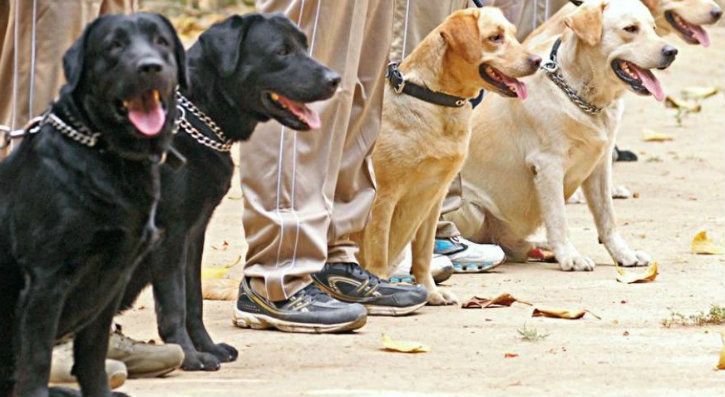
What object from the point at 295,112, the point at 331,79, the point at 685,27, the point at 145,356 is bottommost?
the point at 145,356

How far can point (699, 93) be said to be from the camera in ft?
38.2

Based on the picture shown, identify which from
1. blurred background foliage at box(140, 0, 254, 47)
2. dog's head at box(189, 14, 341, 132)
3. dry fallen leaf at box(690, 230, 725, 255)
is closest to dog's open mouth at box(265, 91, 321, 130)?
dog's head at box(189, 14, 341, 132)

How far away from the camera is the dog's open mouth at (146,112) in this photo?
3.28 meters

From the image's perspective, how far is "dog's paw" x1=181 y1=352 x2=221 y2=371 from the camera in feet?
13.7

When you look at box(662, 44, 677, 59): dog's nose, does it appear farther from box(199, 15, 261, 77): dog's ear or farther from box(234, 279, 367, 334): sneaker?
box(199, 15, 261, 77): dog's ear

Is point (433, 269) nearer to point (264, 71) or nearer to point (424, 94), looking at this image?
point (424, 94)

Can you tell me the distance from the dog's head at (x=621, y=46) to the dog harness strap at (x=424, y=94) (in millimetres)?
1199

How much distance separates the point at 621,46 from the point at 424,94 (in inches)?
56.7

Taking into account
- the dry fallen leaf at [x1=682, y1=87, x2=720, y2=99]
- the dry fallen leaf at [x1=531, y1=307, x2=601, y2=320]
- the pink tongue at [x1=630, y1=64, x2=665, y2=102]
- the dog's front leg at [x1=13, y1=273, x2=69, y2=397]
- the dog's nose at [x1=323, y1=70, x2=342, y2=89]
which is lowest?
the dry fallen leaf at [x1=682, y1=87, x2=720, y2=99]

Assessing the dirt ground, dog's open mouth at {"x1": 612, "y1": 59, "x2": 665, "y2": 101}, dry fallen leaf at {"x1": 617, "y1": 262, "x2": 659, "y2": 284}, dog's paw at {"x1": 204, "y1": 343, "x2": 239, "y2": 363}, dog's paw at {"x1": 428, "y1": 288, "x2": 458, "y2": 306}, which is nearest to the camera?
the dirt ground

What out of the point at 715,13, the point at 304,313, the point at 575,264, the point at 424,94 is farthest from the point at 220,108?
the point at 715,13

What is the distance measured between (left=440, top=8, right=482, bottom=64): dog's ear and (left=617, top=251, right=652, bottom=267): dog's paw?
1.42 metres

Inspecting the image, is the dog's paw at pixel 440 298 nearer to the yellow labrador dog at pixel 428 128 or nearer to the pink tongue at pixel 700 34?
the yellow labrador dog at pixel 428 128

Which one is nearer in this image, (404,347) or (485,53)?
(404,347)
